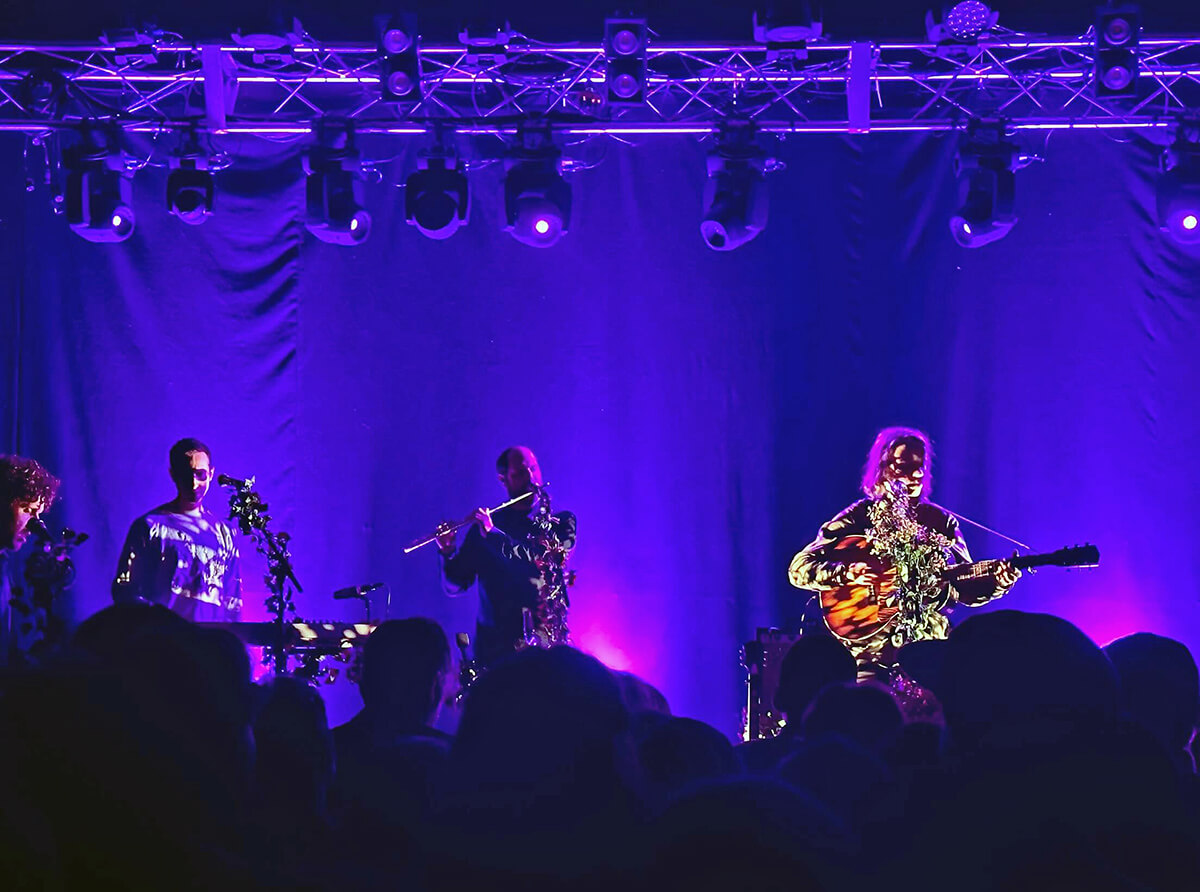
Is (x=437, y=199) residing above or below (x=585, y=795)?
above

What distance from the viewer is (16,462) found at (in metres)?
5.38

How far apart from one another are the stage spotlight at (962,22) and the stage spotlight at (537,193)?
1.95 m

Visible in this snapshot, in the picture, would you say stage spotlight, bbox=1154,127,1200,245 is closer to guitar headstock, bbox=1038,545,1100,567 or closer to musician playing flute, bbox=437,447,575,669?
guitar headstock, bbox=1038,545,1100,567

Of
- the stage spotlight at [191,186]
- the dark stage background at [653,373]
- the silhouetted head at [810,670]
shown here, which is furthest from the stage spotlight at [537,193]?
the silhouetted head at [810,670]

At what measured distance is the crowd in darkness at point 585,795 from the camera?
1344 millimetres

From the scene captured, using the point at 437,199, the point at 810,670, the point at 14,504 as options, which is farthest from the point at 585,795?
the point at 437,199

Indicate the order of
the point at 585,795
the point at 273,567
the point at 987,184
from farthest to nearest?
the point at 987,184, the point at 273,567, the point at 585,795

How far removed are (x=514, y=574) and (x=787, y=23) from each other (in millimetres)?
2942

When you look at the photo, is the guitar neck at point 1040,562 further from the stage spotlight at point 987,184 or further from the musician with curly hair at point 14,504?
the musician with curly hair at point 14,504

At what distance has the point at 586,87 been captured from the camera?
7.45m

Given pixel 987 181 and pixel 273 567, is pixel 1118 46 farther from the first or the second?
pixel 273 567

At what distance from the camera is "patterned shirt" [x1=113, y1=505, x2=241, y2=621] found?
620 centimetres

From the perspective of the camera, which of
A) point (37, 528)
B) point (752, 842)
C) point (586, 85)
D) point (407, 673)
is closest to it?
point (752, 842)

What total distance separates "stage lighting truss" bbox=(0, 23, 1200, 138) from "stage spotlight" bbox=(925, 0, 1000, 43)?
0.10 metres
